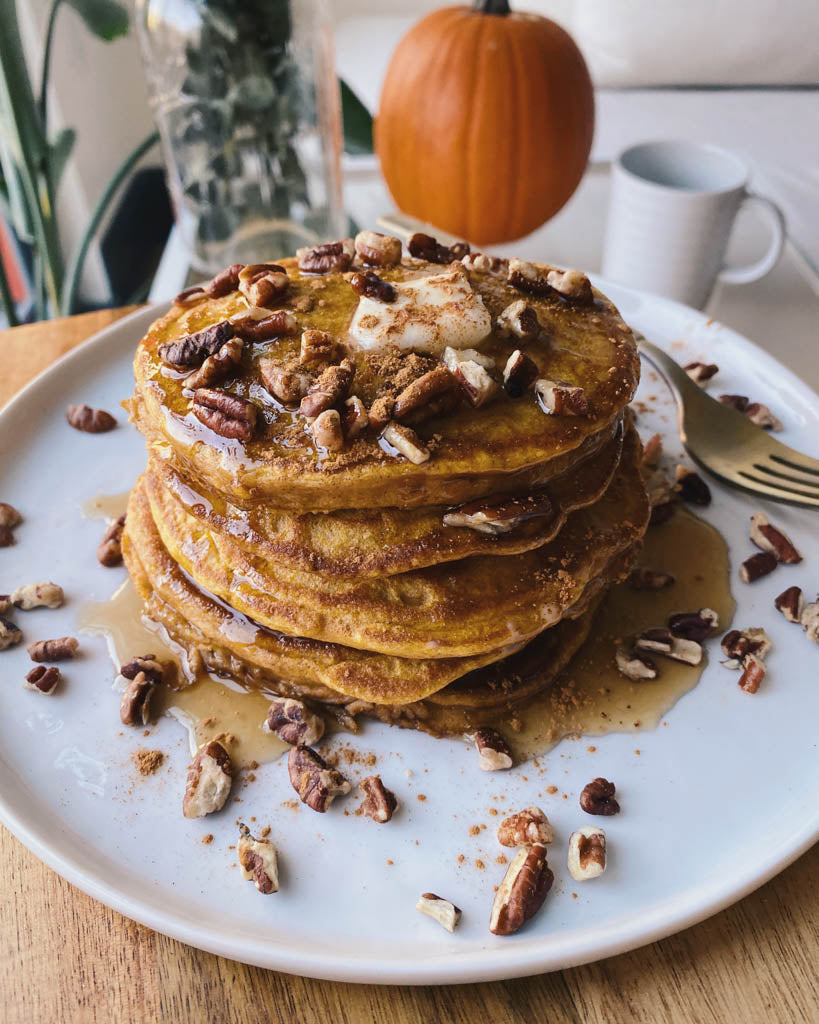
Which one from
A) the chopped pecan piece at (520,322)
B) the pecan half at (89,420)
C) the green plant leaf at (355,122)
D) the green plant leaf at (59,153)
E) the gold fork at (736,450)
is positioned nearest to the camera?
the chopped pecan piece at (520,322)

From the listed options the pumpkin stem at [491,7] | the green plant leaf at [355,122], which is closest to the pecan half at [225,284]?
the pumpkin stem at [491,7]

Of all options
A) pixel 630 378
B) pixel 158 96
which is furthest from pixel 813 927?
pixel 158 96

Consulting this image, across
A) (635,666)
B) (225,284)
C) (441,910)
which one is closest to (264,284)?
(225,284)

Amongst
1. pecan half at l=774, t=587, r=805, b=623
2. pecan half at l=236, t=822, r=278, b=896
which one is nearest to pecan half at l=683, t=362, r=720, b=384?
pecan half at l=774, t=587, r=805, b=623

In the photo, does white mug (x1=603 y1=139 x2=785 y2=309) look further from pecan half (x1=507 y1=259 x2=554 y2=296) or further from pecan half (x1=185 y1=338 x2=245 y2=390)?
pecan half (x1=185 y1=338 x2=245 y2=390)

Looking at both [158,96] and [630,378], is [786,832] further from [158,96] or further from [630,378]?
[158,96]

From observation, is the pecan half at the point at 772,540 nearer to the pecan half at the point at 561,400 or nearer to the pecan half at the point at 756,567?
the pecan half at the point at 756,567
